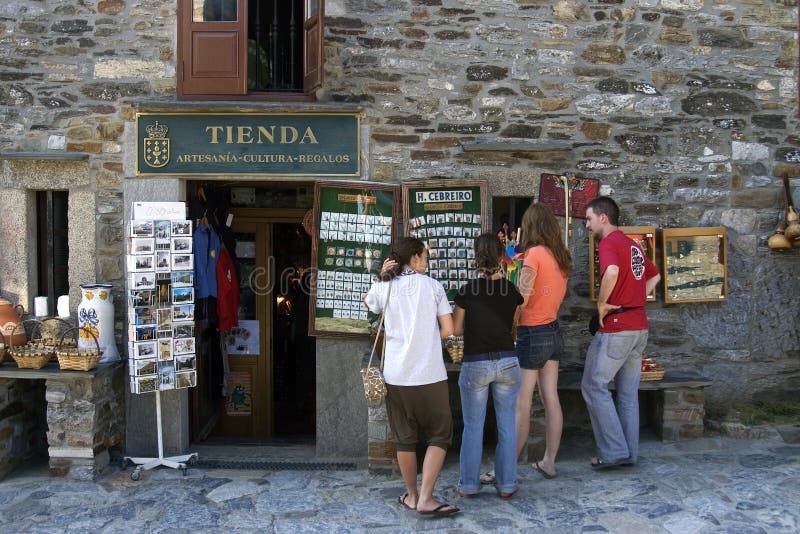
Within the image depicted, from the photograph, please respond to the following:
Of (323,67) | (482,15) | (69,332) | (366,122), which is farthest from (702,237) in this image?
(69,332)

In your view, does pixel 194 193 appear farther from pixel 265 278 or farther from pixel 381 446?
pixel 381 446

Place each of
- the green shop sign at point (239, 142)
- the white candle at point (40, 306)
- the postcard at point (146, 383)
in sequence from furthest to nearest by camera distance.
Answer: the green shop sign at point (239, 142) → the white candle at point (40, 306) → the postcard at point (146, 383)

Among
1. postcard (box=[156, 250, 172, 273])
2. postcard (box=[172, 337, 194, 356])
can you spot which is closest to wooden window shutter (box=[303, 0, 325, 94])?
postcard (box=[156, 250, 172, 273])

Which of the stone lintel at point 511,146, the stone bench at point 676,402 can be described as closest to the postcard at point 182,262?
the stone lintel at point 511,146

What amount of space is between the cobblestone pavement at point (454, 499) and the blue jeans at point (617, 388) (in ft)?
0.64

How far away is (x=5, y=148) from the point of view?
5.72 m

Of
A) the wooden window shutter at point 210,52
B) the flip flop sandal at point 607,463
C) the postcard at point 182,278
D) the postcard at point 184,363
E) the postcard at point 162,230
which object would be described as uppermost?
the wooden window shutter at point 210,52

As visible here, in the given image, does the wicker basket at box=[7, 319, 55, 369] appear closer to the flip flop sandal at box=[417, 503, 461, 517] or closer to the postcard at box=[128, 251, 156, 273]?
the postcard at box=[128, 251, 156, 273]

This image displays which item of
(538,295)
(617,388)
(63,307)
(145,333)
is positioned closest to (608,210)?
(538,295)

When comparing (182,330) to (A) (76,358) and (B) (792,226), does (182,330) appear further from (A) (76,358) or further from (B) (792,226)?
(B) (792,226)

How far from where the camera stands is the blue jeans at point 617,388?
4.92m

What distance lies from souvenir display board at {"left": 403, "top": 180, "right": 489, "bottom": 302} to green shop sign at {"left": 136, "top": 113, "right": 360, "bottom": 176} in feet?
1.89

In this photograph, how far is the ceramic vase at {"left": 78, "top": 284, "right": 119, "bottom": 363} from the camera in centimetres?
541

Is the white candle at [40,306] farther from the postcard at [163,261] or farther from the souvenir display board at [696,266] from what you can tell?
the souvenir display board at [696,266]
